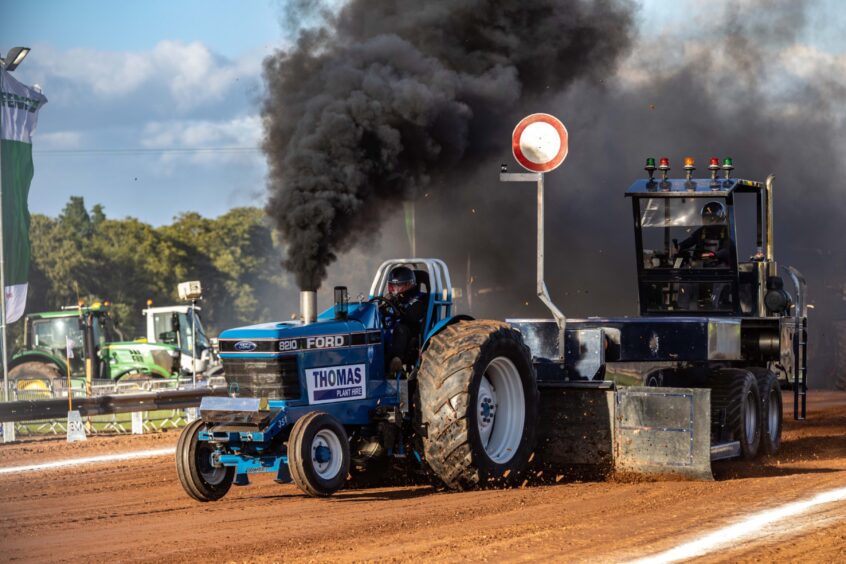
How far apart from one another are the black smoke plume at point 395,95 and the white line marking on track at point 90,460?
4152mm

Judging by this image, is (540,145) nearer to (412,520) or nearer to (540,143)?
(540,143)

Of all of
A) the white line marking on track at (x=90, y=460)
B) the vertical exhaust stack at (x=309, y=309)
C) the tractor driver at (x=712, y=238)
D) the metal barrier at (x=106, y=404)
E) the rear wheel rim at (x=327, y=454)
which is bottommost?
the white line marking on track at (x=90, y=460)

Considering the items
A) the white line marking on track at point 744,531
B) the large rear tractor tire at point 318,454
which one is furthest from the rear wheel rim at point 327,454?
the white line marking on track at point 744,531

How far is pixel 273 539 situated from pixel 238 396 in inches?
87.7

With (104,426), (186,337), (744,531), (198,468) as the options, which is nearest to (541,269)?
(198,468)

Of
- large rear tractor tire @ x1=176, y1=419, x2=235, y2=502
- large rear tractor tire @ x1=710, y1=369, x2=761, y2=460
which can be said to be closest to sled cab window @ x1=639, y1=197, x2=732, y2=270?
large rear tractor tire @ x1=710, y1=369, x2=761, y2=460

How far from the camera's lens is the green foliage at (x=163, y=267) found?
2224 inches

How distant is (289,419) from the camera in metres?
9.60

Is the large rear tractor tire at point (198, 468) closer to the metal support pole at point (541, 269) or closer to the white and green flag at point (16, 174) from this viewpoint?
the metal support pole at point (541, 269)

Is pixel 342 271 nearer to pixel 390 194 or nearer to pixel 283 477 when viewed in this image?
pixel 390 194

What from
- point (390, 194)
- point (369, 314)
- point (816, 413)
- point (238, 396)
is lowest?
point (816, 413)

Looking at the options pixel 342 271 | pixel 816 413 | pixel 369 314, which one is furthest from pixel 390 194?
pixel 342 271

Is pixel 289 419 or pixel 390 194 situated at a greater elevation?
pixel 390 194

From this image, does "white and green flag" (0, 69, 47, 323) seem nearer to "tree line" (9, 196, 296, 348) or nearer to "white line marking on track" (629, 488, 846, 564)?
"white line marking on track" (629, 488, 846, 564)
